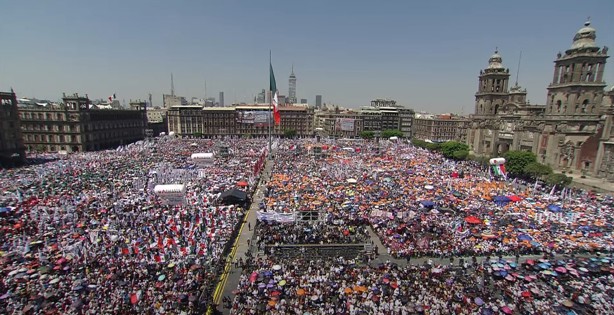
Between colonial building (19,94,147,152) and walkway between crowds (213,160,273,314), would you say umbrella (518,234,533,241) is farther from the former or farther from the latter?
colonial building (19,94,147,152)

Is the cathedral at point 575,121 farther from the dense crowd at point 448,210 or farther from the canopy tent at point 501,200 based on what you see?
the canopy tent at point 501,200

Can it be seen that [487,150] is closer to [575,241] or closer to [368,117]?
[575,241]

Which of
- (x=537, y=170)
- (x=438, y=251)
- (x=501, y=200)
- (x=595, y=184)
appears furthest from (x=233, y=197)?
(x=595, y=184)

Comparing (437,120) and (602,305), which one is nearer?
(602,305)

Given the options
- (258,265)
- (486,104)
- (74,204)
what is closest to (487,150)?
(486,104)

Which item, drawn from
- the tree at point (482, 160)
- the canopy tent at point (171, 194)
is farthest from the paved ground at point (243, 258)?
the tree at point (482, 160)

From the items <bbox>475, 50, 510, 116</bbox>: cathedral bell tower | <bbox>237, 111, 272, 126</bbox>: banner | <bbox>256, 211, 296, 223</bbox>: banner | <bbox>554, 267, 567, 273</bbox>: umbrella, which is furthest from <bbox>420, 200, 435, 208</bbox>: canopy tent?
<bbox>237, 111, 272, 126</bbox>: banner
